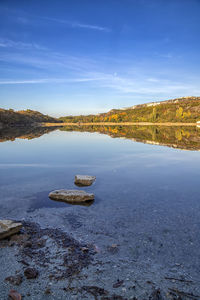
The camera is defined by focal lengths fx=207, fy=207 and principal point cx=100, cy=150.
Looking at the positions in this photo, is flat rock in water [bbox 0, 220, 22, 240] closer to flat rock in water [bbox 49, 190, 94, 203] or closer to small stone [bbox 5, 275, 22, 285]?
small stone [bbox 5, 275, 22, 285]

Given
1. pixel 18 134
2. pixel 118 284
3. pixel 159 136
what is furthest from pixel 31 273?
pixel 18 134

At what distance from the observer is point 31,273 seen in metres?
5.25

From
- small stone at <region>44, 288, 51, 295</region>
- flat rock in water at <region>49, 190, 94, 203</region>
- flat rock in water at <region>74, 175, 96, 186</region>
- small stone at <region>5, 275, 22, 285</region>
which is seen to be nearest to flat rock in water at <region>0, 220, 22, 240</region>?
small stone at <region>5, 275, 22, 285</region>

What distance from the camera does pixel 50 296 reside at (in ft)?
15.1

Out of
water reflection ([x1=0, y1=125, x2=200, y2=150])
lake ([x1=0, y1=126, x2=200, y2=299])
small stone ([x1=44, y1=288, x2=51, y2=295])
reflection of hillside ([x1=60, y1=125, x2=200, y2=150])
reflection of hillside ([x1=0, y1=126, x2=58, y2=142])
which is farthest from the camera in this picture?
reflection of hillside ([x1=0, y1=126, x2=58, y2=142])

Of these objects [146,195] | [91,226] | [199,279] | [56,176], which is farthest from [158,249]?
[56,176]

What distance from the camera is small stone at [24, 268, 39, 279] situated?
5.16 metres

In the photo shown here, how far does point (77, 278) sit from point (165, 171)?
14.2 metres

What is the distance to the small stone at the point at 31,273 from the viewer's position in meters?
5.16

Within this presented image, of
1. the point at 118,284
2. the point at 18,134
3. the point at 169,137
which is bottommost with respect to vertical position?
the point at 118,284

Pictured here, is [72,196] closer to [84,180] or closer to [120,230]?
[84,180]

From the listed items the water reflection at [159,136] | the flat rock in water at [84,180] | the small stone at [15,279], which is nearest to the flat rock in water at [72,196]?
the flat rock in water at [84,180]

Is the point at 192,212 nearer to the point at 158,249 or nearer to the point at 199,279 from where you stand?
the point at 158,249

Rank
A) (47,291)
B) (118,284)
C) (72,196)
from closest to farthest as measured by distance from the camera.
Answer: (47,291) → (118,284) → (72,196)
